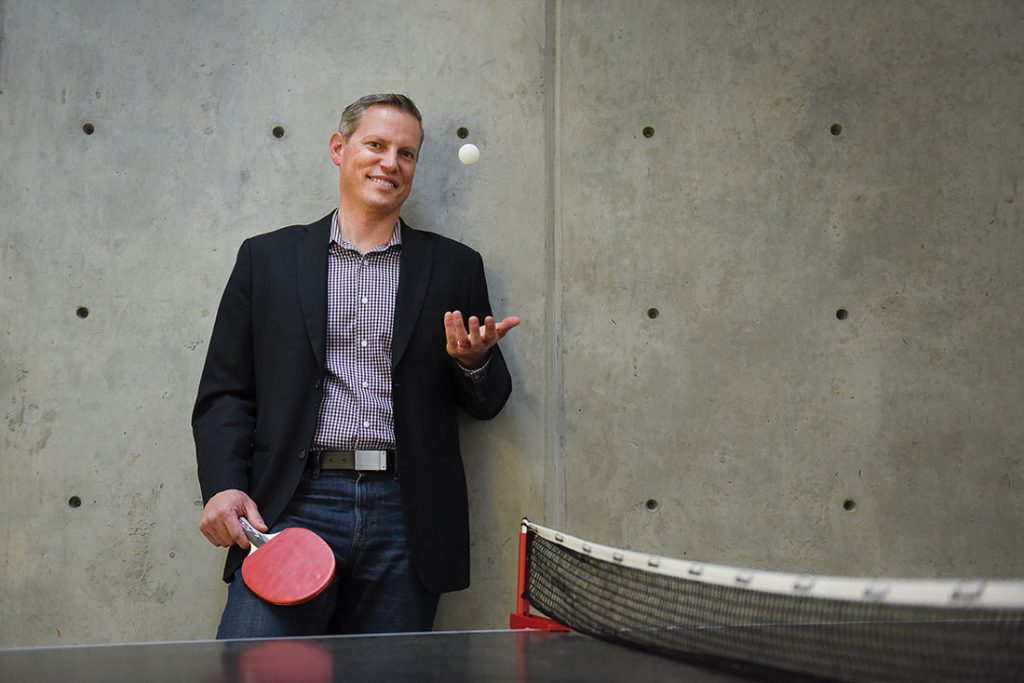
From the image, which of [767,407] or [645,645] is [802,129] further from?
[645,645]

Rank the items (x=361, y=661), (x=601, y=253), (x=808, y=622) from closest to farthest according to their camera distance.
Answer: (x=361, y=661) → (x=808, y=622) → (x=601, y=253)

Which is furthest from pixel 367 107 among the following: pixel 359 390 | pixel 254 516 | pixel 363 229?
pixel 254 516

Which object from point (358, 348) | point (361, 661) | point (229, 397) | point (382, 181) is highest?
point (382, 181)

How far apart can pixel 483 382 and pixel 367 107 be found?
82cm

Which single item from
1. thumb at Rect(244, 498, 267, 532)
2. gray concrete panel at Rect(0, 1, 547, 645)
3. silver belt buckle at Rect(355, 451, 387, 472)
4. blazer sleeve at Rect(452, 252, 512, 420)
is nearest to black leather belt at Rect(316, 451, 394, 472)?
silver belt buckle at Rect(355, 451, 387, 472)

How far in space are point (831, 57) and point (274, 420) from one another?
6.51 ft

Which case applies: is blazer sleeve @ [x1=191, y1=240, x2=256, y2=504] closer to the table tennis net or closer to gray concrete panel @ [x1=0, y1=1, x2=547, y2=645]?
gray concrete panel @ [x1=0, y1=1, x2=547, y2=645]

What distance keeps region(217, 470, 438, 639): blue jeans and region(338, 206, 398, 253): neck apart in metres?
0.63

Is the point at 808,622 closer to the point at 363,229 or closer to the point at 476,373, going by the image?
the point at 476,373

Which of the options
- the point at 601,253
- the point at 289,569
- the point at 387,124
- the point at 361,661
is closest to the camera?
the point at 361,661

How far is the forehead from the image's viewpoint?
2549mm

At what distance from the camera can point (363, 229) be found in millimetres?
2592

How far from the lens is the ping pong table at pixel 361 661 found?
125 cm

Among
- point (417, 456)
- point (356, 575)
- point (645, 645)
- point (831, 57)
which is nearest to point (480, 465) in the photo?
point (417, 456)
